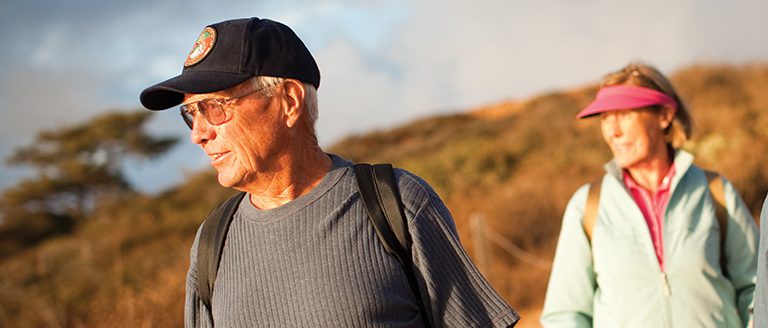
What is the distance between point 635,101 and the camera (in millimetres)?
3727

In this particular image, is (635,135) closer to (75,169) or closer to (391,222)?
(391,222)

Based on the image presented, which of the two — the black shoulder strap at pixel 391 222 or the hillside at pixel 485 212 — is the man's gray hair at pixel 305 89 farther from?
the hillside at pixel 485 212

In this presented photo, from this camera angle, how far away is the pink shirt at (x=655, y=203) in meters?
3.55

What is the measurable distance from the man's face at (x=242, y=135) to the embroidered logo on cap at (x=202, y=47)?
0.10 m

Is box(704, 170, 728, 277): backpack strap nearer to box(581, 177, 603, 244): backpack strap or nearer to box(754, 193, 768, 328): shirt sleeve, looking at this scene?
box(581, 177, 603, 244): backpack strap

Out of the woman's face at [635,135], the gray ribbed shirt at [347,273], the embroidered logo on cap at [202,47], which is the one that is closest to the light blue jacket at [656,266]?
the woman's face at [635,135]

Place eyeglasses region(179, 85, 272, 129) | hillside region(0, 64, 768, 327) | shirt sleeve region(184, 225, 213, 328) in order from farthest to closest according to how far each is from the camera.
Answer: hillside region(0, 64, 768, 327), shirt sleeve region(184, 225, 213, 328), eyeglasses region(179, 85, 272, 129)

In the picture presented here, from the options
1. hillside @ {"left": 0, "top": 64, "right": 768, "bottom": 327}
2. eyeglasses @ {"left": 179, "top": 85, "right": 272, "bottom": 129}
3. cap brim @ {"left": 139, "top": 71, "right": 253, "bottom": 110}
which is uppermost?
cap brim @ {"left": 139, "top": 71, "right": 253, "bottom": 110}

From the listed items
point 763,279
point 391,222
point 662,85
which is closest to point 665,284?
point 662,85

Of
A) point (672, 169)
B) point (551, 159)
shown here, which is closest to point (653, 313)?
point (672, 169)

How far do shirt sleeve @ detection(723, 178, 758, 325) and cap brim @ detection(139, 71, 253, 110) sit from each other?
2109mm

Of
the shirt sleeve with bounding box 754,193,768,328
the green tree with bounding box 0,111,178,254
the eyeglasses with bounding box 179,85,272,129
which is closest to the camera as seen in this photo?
the shirt sleeve with bounding box 754,193,768,328

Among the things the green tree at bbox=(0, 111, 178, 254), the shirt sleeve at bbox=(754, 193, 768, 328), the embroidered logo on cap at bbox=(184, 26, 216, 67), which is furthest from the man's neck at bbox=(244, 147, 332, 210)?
the green tree at bbox=(0, 111, 178, 254)

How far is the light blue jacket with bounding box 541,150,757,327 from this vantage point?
3.36 meters
